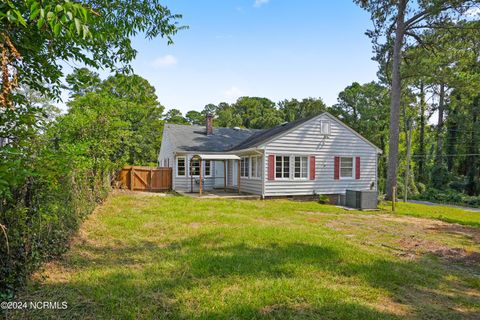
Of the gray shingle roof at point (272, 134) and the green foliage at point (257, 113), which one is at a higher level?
the green foliage at point (257, 113)

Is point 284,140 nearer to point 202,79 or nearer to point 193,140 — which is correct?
point 202,79

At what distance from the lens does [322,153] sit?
1595cm

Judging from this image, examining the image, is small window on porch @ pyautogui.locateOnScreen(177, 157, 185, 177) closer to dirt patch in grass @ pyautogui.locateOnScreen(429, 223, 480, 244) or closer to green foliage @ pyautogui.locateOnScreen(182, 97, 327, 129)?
dirt patch in grass @ pyautogui.locateOnScreen(429, 223, 480, 244)

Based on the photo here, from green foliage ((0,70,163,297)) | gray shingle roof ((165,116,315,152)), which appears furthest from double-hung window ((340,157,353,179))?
green foliage ((0,70,163,297))

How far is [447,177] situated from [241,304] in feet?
104

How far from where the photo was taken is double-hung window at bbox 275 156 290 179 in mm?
14961

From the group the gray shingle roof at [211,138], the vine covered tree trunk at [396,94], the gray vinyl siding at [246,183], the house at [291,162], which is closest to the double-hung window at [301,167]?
→ the house at [291,162]

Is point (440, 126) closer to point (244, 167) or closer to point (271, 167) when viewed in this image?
point (244, 167)

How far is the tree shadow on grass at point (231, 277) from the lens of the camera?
333 centimetres

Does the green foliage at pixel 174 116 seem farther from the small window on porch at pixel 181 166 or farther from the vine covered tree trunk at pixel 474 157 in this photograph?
the vine covered tree trunk at pixel 474 157

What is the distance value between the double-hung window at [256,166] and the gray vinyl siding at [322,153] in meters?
0.63

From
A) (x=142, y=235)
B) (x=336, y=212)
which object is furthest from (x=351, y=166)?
(x=142, y=235)

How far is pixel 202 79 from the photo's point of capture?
12.9 meters

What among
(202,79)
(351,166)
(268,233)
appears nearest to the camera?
(268,233)
